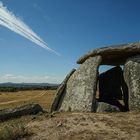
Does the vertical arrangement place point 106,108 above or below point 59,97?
below

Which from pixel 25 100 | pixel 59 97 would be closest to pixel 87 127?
pixel 59 97

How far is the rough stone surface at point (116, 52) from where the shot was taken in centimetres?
1667

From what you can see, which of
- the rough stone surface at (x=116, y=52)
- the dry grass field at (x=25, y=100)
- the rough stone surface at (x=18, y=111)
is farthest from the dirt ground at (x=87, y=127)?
the dry grass field at (x=25, y=100)

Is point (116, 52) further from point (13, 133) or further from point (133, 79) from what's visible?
point (13, 133)

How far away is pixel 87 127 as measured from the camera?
11.0 m

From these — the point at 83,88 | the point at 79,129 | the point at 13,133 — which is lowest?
the point at 13,133

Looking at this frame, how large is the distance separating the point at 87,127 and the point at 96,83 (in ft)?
19.0

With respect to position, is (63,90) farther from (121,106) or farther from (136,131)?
(136,131)

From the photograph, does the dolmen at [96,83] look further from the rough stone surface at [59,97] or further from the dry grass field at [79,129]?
the dry grass field at [79,129]

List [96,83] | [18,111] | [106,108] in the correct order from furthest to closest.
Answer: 1. [96,83]
2. [18,111]
3. [106,108]

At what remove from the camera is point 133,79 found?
1591cm

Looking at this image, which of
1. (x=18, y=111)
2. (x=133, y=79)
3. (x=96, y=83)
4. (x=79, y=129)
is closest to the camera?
(x=79, y=129)

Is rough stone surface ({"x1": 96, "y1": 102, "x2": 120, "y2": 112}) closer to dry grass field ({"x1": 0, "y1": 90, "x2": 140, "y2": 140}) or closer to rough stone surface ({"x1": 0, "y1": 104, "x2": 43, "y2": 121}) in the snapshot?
dry grass field ({"x1": 0, "y1": 90, "x2": 140, "y2": 140})

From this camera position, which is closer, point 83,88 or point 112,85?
point 83,88
